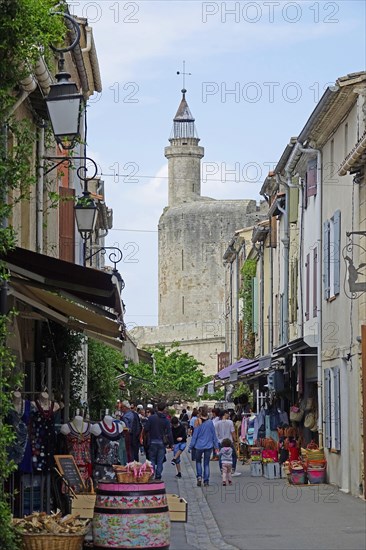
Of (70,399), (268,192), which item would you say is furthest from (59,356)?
(268,192)

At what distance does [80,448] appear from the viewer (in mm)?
15922

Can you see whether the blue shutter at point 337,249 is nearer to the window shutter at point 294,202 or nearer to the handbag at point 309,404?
the handbag at point 309,404

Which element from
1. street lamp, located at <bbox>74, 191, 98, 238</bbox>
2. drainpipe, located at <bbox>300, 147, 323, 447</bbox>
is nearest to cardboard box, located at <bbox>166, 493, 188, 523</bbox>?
street lamp, located at <bbox>74, 191, 98, 238</bbox>

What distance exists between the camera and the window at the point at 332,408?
893 inches

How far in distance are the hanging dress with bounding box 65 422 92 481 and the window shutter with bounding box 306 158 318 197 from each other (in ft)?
39.0

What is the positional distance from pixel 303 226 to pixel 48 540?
19.0 meters

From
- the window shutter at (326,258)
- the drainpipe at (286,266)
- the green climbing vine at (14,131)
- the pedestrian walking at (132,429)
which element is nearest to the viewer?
the green climbing vine at (14,131)

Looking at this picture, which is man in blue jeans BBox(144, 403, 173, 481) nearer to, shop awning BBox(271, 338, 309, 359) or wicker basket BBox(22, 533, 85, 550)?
shop awning BBox(271, 338, 309, 359)

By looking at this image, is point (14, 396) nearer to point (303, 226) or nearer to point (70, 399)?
point (70, 399)

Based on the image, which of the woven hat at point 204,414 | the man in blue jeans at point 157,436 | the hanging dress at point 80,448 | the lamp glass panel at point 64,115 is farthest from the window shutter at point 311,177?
the lamp glass panel at point 64,115

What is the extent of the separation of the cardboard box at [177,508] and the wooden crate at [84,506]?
1.06 metres

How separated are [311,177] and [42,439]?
13699mm

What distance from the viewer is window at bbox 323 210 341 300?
22953 millimetres

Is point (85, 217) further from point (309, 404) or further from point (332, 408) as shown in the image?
point (309, 404)
